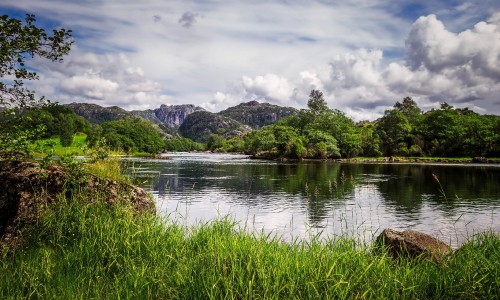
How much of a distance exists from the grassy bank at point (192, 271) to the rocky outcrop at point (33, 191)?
0.63 metres

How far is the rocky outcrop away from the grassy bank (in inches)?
25.0

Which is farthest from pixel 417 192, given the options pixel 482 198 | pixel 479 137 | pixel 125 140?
pixel 125 140

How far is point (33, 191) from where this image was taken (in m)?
10.7

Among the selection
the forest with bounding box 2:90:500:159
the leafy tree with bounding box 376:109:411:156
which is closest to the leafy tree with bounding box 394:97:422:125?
the forest with bounding box 2:90:500:159

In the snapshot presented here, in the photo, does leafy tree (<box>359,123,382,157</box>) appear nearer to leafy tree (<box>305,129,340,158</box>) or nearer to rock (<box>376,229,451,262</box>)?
leafy tree (<box>305,129,340,158</box>)

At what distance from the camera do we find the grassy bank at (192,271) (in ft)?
19.4

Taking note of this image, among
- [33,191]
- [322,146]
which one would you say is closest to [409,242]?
[33,191]

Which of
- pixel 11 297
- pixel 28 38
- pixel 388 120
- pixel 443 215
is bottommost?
pixel 443 215

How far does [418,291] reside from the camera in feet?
21.4

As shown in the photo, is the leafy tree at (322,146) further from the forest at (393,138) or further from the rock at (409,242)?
the rock at (409,242)

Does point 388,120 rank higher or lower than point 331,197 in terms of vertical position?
higher

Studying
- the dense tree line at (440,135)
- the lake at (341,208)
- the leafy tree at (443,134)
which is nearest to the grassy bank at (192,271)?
the lake at (341,208)

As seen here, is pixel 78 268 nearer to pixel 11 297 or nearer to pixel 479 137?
pixel 11 297

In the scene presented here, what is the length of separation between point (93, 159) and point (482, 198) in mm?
36169
